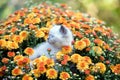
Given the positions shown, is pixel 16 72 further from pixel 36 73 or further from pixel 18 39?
pixel 18 39

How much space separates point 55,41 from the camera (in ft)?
11.1

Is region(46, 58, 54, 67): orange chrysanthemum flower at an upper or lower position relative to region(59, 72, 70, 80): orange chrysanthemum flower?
upper

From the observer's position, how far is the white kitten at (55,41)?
338 cm

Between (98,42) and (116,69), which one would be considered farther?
(98,42)

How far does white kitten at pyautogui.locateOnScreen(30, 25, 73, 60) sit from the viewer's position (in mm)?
3383

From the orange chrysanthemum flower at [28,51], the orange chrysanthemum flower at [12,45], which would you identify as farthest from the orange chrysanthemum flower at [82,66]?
→ the orange chrysanthemum flower at [12,45]

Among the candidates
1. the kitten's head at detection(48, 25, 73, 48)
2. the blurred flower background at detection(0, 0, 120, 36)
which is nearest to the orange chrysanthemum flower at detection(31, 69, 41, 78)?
the kitten's head at detection(48, 25, 73, 48)

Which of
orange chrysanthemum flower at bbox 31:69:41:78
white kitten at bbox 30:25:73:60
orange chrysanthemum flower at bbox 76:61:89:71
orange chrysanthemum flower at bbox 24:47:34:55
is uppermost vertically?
white kitten at bbox 30:25:73:60

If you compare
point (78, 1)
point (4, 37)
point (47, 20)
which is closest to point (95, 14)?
point (78, 1)

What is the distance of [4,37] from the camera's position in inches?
147

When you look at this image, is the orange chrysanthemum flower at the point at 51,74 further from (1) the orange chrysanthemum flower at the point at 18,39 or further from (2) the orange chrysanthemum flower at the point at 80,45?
(1) the orange chrysanthemum flower at the point at 18,39

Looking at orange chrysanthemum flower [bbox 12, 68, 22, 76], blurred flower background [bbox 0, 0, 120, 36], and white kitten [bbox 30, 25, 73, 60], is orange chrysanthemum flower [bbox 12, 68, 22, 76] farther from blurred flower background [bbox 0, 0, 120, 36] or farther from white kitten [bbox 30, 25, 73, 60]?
blurred flower background [bbox 0, 0, 120, 36]

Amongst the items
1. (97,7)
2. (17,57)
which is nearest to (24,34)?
(17,57)

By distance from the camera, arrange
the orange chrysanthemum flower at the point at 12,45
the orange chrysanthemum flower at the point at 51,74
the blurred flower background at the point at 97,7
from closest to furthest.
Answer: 1. the orange chrysanthemum flower at the point at 51,74
2. the orange chrysanthemum flower at the point at 12,45
3. the blurred flower background at the point at 97,7
